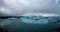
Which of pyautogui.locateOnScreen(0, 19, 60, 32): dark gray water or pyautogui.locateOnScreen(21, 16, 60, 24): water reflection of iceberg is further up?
pyautogui.locateOnScreen(21, 16, 60, 24): water reflection of iceberg

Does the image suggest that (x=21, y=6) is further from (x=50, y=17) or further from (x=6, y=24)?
(x=50, y=17)

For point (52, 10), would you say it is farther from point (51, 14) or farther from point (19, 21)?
point (19, 21)

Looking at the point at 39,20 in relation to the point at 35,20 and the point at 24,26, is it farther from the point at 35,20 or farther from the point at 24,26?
the point at 24,26

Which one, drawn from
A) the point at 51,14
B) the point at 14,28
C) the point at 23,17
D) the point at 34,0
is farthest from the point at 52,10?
the point at 14,28

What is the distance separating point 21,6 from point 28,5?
0.09 metres

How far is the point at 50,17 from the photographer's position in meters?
0.80

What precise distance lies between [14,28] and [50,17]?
0.49 meters

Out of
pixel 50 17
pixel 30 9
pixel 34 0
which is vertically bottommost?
pixel 50 17

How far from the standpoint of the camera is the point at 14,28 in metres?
0.80

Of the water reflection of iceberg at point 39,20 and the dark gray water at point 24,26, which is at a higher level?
the water reflection of iceberg at point 39,20

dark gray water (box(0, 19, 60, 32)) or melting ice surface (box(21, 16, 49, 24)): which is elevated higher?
melting ice surface (box(21, 16, 49, 24))

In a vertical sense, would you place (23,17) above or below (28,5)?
below

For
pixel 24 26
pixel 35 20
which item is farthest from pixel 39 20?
pixel 24 26

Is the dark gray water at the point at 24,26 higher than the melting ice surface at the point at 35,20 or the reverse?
the reverse
